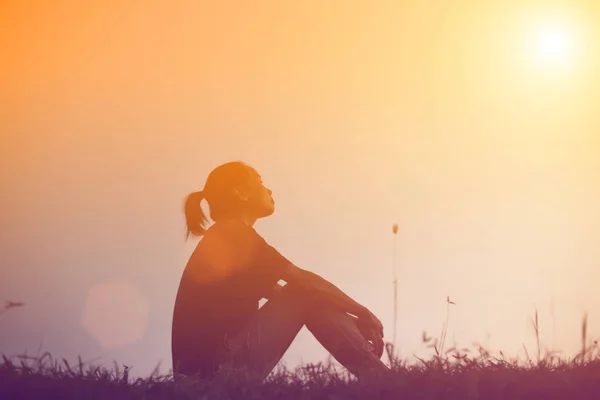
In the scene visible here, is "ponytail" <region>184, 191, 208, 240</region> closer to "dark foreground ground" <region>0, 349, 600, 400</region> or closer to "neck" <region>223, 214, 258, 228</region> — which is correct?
"neck" <region>223, 214, 258, 228</region>

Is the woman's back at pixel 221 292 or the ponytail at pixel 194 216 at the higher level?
the ponytail at pixel 194 216

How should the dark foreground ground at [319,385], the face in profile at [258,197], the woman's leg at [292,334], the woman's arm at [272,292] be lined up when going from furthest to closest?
the face in profile at [258,197], the woman's arm at [272,292], the woman's leg at [292,334], the dark foreground ground at [319,385]

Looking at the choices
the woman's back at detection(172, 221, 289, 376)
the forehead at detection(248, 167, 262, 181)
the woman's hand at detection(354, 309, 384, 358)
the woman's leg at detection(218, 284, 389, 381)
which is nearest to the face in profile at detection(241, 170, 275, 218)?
Result: the forehead at detection(248, 167, 262, 181)

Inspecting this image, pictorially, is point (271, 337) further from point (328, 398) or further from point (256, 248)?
point (328, 398)

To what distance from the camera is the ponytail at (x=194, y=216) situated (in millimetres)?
3404

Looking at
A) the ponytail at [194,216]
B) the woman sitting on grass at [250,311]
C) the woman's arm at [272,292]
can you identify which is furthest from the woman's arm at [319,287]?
the ponytail at [194,216]

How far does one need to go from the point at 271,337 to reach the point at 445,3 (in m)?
3.20

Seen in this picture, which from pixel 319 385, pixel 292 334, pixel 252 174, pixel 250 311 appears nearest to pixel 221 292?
pixel 250 311

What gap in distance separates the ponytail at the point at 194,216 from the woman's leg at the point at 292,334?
576 mm

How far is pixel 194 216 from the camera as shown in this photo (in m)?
3.41

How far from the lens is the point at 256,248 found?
312 centimetres

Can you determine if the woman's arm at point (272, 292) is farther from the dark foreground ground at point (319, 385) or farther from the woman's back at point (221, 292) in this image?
the dark foreground ground at point (319, 385)

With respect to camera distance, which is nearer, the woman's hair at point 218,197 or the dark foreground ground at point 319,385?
the dark foreground ground at point 319,385

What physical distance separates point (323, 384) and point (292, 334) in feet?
2.16
